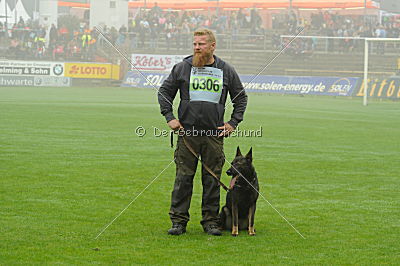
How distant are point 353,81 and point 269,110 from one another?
10775 millimetres

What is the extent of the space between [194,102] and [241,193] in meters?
0.99

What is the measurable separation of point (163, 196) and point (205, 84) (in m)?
2.91

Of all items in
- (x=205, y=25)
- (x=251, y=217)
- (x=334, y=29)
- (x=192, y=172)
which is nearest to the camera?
(x=251, y=217)

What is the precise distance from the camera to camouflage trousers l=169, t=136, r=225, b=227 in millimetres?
7793

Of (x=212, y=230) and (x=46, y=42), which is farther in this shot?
(x=46, y=42)

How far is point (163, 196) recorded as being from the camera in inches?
401

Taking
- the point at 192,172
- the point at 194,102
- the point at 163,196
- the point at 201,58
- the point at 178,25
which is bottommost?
the point at 163,196

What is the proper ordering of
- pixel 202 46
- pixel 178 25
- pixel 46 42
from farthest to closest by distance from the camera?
pixel 178 25 → pixel 46 42 → pixel 202 46

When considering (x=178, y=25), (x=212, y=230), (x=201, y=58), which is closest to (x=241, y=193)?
(x=212, y=230)

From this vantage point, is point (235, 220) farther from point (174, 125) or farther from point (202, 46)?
point (202, 46)

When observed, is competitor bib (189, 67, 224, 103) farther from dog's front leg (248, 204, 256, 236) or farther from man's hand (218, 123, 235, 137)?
dog's front leg (248, 204, 256, 236)

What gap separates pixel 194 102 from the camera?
7688 mm

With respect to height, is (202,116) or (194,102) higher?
(194,102)

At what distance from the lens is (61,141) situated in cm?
1655
